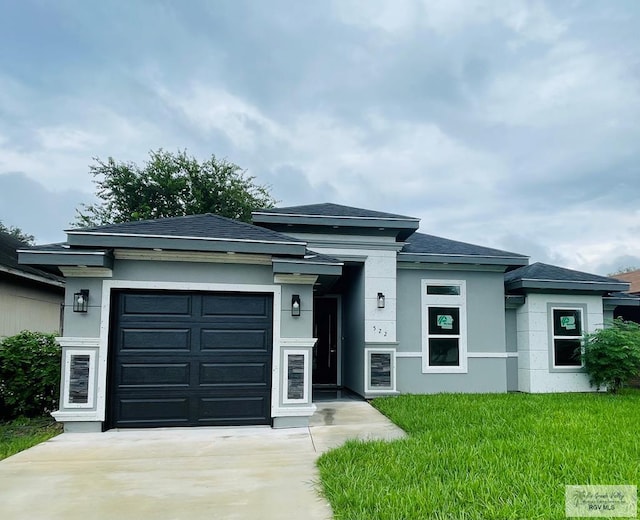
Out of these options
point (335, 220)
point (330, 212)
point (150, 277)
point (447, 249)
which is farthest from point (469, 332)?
point (150, 277)

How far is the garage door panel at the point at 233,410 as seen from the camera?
635 centimetres

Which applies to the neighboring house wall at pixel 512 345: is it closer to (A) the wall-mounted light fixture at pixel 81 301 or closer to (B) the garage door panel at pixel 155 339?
(B) the garage door panel at pixel 155 339

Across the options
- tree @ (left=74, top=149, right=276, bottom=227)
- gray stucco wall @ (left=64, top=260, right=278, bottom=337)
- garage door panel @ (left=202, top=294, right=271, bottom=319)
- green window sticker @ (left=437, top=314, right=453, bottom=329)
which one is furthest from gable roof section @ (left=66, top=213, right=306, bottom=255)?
tree @ (left=74, top=149, right=276, bottom=227)

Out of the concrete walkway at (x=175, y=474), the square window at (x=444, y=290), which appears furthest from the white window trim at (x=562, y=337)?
the concrete walkway at (x=175, y=474)

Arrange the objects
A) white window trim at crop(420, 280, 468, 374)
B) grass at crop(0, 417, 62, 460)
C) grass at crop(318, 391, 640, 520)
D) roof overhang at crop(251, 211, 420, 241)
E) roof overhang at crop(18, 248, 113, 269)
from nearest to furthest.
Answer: grass at crop(318, 391, 640, 520) → grass at crop(0, 417, 62, 460) → roof overhang at crop(18, 248, 113, 269) → roof overhang at crop(251, 211, 420, 241) → white window trim at crop(420, 280, 468, 374)

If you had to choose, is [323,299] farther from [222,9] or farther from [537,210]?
[537,210]

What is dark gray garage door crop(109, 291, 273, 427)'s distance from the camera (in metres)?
6.27

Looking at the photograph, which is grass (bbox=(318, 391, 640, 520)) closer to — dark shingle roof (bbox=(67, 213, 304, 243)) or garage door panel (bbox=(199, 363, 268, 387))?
garage door panel (bbox=(199, 363, 268, 387))

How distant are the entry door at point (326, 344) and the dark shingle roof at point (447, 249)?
2.63 meters

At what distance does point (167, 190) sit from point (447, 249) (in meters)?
18.9

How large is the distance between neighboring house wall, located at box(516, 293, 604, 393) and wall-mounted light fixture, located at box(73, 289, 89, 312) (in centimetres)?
900

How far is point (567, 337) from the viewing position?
32.4 feet

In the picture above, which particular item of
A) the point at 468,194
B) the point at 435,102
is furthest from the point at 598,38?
the point at 468,194

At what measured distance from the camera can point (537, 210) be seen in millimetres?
19469
